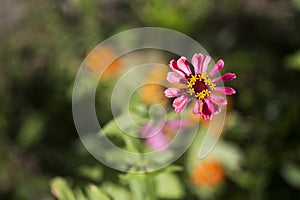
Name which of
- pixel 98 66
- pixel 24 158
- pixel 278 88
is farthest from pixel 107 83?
pixel 278 88

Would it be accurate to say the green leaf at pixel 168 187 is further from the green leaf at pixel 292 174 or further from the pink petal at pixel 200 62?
the pink petal at pixel 200 62

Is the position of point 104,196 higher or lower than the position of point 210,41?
lower

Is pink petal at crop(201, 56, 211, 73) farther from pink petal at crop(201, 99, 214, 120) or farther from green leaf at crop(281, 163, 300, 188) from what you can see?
green leaf at crop(281, 163, 300, 188)

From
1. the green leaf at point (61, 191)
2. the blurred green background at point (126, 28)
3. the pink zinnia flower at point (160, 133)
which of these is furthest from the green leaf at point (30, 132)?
the green leaf at point (61, 191)

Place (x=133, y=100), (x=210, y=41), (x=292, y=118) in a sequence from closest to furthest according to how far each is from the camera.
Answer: (x=133, y=100) → (x=292, y=118) → (x=210, y=41)

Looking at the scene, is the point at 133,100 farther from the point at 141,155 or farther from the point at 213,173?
the point at 213,173

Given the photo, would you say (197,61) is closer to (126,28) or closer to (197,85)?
(197,85)

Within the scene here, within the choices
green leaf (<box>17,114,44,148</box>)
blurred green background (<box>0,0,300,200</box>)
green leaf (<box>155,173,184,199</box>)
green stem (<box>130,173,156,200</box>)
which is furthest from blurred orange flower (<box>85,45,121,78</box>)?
green stem (<box>130,173,156,200</box>)
